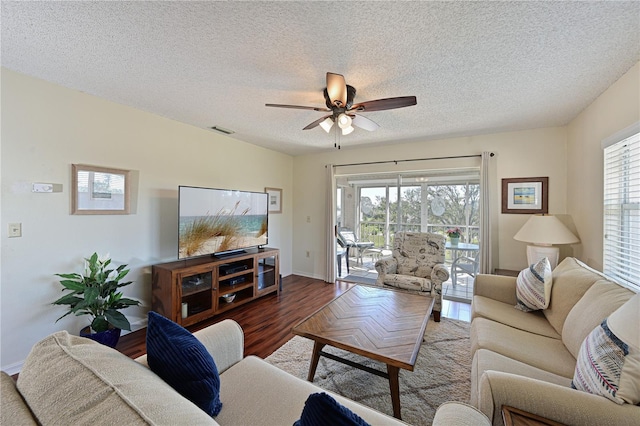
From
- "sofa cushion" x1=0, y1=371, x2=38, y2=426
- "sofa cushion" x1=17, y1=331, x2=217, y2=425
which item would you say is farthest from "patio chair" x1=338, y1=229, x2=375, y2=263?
"sofa cushion" x1=0, y1=371, x2=38, y2=426

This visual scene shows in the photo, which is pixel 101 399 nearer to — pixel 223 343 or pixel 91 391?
pixel 91 391

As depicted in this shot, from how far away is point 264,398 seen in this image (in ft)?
3.85

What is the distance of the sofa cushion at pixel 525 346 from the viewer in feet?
4.74

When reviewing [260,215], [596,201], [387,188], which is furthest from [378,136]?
[596,201]

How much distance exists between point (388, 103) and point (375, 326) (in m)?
1.71

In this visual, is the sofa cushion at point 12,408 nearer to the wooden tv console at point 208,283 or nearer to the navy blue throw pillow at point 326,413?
the navy blue throw pillow at point 326,413

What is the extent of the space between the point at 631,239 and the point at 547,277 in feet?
2.00

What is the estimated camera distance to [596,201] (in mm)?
2410

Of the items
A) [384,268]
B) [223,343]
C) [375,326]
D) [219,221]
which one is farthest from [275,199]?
[223,343]

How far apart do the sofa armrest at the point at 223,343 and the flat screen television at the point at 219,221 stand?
1.72 meters

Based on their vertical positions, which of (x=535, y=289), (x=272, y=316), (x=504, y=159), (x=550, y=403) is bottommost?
(x=272, y=316)

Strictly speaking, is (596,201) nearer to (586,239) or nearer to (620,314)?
(586,239)

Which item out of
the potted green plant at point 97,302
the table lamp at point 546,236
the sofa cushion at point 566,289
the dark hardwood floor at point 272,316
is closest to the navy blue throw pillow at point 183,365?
the dark hardwood floor at point 272,316

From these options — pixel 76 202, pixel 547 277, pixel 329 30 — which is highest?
pixel 329 30
